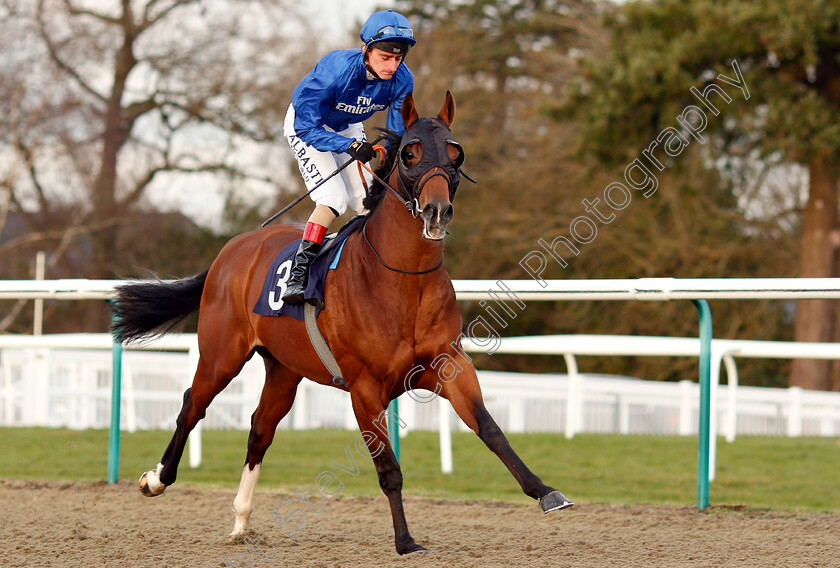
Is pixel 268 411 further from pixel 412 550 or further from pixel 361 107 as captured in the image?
pixel 361 107

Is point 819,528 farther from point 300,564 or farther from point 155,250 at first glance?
point 155,250

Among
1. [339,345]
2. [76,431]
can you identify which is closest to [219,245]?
[76,431]

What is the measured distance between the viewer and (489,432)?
131 inches

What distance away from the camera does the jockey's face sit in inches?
147

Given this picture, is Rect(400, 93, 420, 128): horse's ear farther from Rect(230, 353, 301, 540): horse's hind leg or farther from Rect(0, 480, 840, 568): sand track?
Rect(0, 480, 840, 568): sand track

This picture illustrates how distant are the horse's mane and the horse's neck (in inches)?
6.8

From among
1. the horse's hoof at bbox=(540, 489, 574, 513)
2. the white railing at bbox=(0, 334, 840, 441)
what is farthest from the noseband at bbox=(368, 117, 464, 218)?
the white railing at bbox=(0, 334, 840, 441)

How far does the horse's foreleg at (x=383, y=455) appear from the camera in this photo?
11.2 ft

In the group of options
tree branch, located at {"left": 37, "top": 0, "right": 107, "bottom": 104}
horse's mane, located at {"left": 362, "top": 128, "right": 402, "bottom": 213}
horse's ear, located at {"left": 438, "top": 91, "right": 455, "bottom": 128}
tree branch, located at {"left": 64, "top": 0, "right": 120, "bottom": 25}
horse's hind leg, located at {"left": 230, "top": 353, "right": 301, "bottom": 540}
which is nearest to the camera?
horse's ear, located at {"left": 438, "top": 91, "right": 455, "bottom": 128}

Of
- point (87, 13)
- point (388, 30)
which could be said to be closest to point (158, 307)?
point (388, 30)

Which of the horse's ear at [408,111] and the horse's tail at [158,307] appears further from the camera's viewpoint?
the horse's tail at [158,307]

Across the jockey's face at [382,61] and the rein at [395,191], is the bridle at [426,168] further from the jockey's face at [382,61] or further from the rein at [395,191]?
the jockey's face at [382,61]

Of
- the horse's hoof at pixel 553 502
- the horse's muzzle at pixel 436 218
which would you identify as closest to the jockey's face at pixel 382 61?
the horse's muzzle at pixel 436 218

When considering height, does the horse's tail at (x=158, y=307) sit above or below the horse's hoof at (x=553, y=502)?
above
